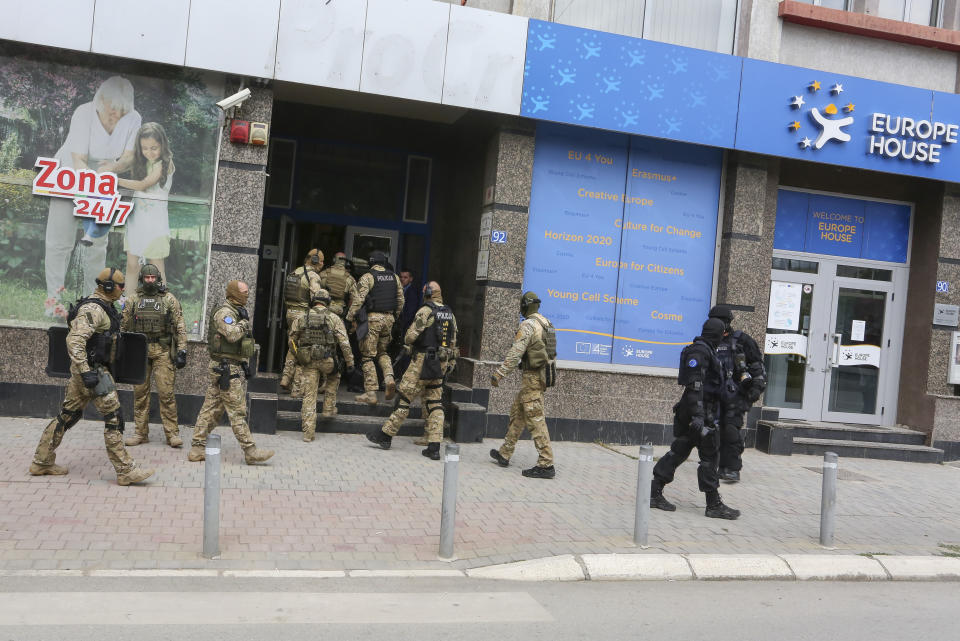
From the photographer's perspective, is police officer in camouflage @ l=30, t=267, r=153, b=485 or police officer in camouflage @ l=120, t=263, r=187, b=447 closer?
police officer in camouflage @ l=30, t=267, r=153, b=485

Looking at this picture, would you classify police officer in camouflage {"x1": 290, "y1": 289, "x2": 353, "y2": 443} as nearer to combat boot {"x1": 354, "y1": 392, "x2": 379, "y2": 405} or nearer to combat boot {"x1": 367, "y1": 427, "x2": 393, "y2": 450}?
combat boot {"x1": 367, "y1": 427, "x2": 393, "y2": 450}

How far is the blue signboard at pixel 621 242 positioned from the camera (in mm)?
11125

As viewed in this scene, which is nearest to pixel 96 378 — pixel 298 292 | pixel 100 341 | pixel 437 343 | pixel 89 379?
pixel 89 379

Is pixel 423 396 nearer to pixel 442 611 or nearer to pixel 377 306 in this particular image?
pixel 377 306

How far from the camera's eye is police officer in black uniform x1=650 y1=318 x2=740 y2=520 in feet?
24.2

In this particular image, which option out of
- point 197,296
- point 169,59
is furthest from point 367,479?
point 169,59

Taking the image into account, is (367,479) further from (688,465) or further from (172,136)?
(172,136)

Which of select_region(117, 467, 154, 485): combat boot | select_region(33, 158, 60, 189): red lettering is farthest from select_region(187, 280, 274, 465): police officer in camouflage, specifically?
A: select_region(33, 158, 60, 189): red lettering

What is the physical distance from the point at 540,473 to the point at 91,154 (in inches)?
253

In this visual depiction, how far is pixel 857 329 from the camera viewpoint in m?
12.8

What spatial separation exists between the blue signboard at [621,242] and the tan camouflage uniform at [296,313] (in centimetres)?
283

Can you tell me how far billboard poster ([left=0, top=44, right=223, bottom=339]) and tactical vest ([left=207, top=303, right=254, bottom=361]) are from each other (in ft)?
7.16

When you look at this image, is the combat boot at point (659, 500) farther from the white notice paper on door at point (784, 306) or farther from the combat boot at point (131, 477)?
the white notice paper on door at point (784, 306)

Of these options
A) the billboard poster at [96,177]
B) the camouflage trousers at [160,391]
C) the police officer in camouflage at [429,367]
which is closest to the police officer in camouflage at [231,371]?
the camouflage trousers at [160,391]
